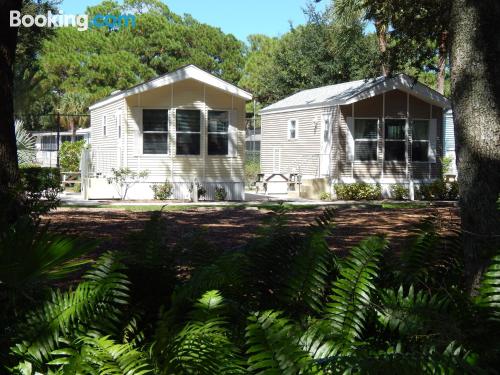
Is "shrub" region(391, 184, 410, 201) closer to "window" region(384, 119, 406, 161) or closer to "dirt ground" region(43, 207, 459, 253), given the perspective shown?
"window" region(384, 119, 406, 161)

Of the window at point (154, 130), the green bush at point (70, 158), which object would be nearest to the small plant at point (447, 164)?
the window at point (154, 130)

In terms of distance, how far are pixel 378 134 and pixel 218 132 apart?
544 centimetres

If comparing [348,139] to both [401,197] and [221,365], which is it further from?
[221,365]

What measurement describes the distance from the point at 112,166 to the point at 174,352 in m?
20.8

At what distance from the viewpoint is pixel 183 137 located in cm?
2106

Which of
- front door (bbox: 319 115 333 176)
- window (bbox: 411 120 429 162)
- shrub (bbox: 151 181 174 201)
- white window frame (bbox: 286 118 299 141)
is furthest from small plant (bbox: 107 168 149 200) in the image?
window (bbox: 411 120 429 162)

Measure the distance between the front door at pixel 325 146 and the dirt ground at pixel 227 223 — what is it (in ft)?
22.8

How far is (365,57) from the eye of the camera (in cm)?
3684

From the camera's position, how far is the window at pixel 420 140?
23.3m

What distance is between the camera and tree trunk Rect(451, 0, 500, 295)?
3.46m

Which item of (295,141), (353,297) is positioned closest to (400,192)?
(295,141)

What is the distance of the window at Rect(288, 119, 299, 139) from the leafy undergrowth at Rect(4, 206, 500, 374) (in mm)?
23063

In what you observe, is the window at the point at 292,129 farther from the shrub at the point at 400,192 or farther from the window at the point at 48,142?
the window at the point at 48,142

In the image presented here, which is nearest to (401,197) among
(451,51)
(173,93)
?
(173,93)
